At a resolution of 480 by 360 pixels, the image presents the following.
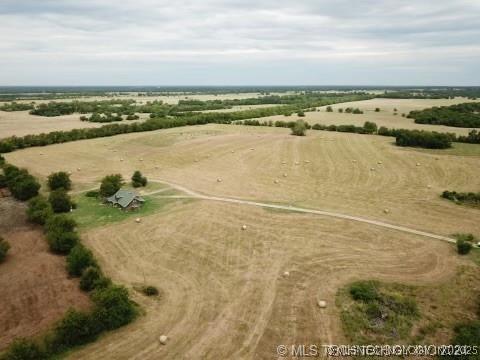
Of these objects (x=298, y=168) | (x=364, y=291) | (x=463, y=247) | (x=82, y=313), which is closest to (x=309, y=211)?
(x=463, y=247)

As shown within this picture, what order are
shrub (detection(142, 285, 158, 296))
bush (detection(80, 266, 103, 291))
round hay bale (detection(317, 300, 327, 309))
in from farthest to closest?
bush (detection(80, 266, 103, 291))
shrub (detection(142, 285, 158, 296))
round hay bale (detection(317, 300, 327, 309))

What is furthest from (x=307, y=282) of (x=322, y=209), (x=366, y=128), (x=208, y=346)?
(x=366, y=128)

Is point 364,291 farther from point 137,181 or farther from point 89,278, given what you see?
point 137,181

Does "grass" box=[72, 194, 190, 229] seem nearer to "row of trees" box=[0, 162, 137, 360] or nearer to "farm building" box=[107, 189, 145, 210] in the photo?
"farm building" box=[107, 189, 145, 210]

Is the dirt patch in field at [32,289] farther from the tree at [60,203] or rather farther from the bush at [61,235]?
the tree at [60,203]

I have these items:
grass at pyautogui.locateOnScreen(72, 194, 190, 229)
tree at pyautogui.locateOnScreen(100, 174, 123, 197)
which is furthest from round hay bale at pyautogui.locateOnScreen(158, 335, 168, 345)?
tree at pyautogui.locateOnScreen(100, 174, 123, 197)

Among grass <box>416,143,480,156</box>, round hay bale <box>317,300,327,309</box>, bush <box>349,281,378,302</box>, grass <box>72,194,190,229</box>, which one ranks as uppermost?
grass <box>416,143,480,156</box>

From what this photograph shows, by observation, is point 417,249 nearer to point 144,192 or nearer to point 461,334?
point 461,334
